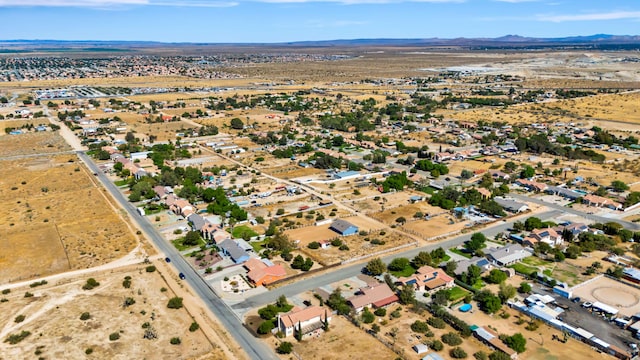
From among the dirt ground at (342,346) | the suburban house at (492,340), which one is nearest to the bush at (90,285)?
the dirt ground at (342,346)

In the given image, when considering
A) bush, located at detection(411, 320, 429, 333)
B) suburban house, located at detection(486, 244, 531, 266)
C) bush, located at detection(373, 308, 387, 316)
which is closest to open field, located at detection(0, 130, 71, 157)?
bush, located at detection(373, 308, 387, 316)

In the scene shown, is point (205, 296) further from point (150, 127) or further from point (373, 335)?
point (150, 127)

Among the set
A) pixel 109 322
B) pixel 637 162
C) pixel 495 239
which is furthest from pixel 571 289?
pixel 637 162

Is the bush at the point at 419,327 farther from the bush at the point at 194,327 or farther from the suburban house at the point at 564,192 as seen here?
the suburban house at the point at 564,192

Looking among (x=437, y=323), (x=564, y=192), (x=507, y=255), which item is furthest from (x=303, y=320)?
(x=564, y=192)

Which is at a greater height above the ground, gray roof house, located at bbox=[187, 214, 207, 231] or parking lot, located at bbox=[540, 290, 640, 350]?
gray roof house, located at bbox=[187, 214, 207, 231]

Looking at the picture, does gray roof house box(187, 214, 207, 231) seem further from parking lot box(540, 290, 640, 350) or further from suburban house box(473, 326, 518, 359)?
parking lot box(540, 290, 640, 350)
